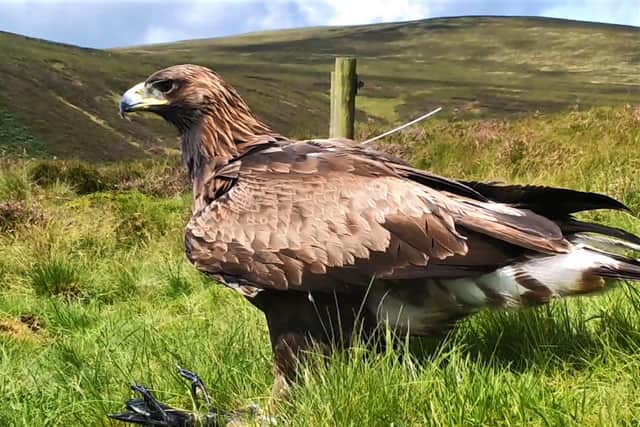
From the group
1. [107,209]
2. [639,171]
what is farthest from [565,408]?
[107,209]

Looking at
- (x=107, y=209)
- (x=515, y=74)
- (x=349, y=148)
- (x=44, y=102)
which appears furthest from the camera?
(x=515, y=74)

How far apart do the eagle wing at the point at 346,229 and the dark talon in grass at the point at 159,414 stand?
63cm

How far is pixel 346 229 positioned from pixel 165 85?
5.34 ft

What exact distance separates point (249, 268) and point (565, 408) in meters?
1.58

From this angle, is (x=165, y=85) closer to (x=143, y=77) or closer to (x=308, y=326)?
(x=308, y=326)

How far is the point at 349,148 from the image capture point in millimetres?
4188

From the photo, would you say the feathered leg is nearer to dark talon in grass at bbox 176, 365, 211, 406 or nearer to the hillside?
dark talon in grass at bbox 176, 365, 211, 406

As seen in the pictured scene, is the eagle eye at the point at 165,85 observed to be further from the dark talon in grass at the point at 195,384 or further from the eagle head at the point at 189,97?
the dark talon in grass at the point at 195,384

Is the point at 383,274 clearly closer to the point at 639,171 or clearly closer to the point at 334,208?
the point at 334,208

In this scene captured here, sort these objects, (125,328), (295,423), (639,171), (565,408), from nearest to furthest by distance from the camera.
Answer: (565,408)
(295,423)
(125,328)
(639,171)

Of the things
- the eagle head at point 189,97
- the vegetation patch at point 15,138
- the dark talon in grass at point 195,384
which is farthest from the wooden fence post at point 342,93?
the vegetation patch at point 15,138

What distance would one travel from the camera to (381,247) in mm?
3559

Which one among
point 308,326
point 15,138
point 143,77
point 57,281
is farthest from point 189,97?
point 143,77

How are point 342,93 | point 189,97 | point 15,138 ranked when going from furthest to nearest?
point 15,138 < point 342,93 < point 189,97
